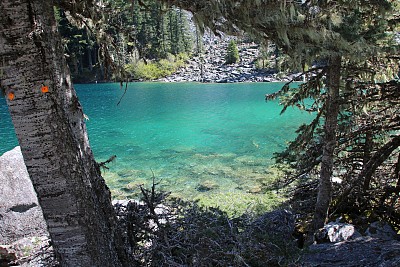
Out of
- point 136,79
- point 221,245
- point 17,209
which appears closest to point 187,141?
point 17,209

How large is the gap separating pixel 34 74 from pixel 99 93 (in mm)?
41819

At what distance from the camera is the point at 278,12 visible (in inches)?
118

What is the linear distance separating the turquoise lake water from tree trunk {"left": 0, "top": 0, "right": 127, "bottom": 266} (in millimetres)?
2517

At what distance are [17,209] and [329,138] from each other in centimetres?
611

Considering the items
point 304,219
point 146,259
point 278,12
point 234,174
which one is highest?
point 278,12

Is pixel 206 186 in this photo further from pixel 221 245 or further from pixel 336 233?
pixel 221 245

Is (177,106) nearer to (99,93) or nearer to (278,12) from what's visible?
(99,93)

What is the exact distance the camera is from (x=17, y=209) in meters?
6.63

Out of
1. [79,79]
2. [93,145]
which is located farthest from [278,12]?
[79,79]

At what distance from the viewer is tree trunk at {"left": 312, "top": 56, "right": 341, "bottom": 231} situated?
198 inches

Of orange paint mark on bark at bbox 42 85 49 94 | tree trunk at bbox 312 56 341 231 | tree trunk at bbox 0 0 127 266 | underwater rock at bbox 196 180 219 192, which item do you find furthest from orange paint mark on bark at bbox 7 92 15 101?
underwater rock at bbox 196 180 219 192

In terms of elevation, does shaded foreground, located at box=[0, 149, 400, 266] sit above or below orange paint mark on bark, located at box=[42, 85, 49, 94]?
below

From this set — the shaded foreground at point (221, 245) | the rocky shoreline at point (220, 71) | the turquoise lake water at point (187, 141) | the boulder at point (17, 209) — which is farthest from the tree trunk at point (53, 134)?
the rocky shoreline at point (220, 71)

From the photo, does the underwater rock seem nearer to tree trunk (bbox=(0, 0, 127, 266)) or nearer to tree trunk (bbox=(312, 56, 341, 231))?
tree trunk (bbox=(312, 56, 341, 231))
